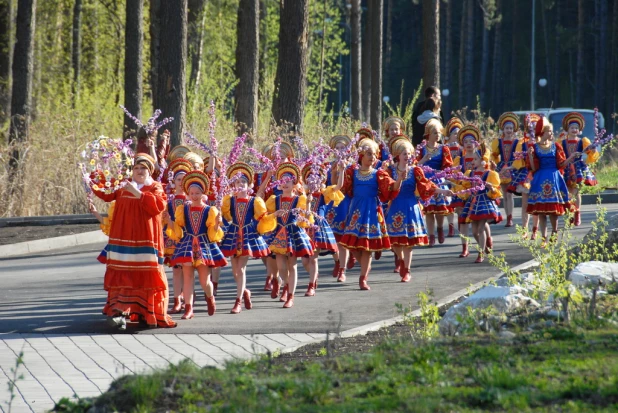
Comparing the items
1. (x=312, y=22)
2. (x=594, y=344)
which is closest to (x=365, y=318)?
(x=594, y=344)

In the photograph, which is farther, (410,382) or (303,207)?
(303,207)

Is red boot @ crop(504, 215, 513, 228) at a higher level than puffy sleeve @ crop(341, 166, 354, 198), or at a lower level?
lower

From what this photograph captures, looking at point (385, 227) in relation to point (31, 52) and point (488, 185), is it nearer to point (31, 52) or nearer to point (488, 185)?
point (488, 185)

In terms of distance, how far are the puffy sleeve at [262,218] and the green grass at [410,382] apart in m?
4.40

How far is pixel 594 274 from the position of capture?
9.59 m

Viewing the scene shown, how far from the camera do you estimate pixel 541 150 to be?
1562 centimetres

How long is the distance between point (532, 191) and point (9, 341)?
27.5ft

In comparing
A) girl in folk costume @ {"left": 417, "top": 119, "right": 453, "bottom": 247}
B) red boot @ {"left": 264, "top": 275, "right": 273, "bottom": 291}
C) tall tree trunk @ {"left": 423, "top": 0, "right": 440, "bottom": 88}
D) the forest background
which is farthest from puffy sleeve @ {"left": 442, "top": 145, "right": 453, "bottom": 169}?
tall tree trunk @ {"left": 423, "top": 0, "right": 440, "bottom": 88}

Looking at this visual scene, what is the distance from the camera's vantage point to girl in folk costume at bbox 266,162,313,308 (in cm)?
1157

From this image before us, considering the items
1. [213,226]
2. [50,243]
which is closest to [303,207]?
[213,226]

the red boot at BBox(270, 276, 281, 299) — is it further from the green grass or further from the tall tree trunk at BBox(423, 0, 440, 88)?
the tall tree trunk at BBox(423, 0, 440, 88)

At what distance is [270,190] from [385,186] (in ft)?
4.40

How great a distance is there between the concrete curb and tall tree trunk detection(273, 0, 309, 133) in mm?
4155

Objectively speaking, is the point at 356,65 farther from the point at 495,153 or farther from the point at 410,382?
the point at 410,382
